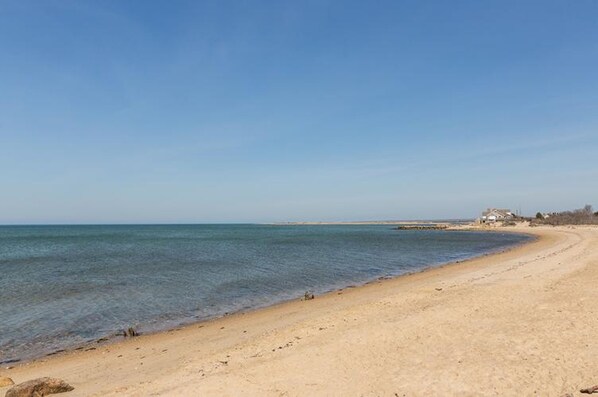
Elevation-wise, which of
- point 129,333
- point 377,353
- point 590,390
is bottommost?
point 129,333

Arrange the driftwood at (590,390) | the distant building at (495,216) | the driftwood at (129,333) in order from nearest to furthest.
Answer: the driftwood at (590,390), the driftwood at (129,333), the distant building at (495,216)

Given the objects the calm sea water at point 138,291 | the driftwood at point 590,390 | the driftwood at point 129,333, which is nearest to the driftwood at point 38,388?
the calm sea water at point 138,291

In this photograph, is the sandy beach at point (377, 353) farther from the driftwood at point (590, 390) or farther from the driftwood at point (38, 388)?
the driftwood at point (38, 388)

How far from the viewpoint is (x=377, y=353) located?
31.1 feet

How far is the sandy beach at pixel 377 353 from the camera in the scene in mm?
7645

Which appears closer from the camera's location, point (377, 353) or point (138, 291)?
point (377, 353)

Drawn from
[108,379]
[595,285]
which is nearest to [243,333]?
[108,379]

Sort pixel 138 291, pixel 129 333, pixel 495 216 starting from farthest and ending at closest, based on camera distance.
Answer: pixel 495 216 → pixel 138 291 → pixel 129 333

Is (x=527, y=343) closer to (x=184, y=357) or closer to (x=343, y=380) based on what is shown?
(x=343, y=380)

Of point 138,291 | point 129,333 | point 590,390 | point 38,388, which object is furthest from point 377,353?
point 138,291

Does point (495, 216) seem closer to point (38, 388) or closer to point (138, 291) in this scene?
point (138, 291)

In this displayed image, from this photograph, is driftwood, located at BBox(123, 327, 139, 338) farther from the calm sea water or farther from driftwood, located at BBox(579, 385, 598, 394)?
driftwood, located at BBox(579, 385, 598, 394)

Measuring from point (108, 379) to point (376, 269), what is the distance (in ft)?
79.1

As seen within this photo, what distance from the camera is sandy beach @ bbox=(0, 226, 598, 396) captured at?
7.64 m
